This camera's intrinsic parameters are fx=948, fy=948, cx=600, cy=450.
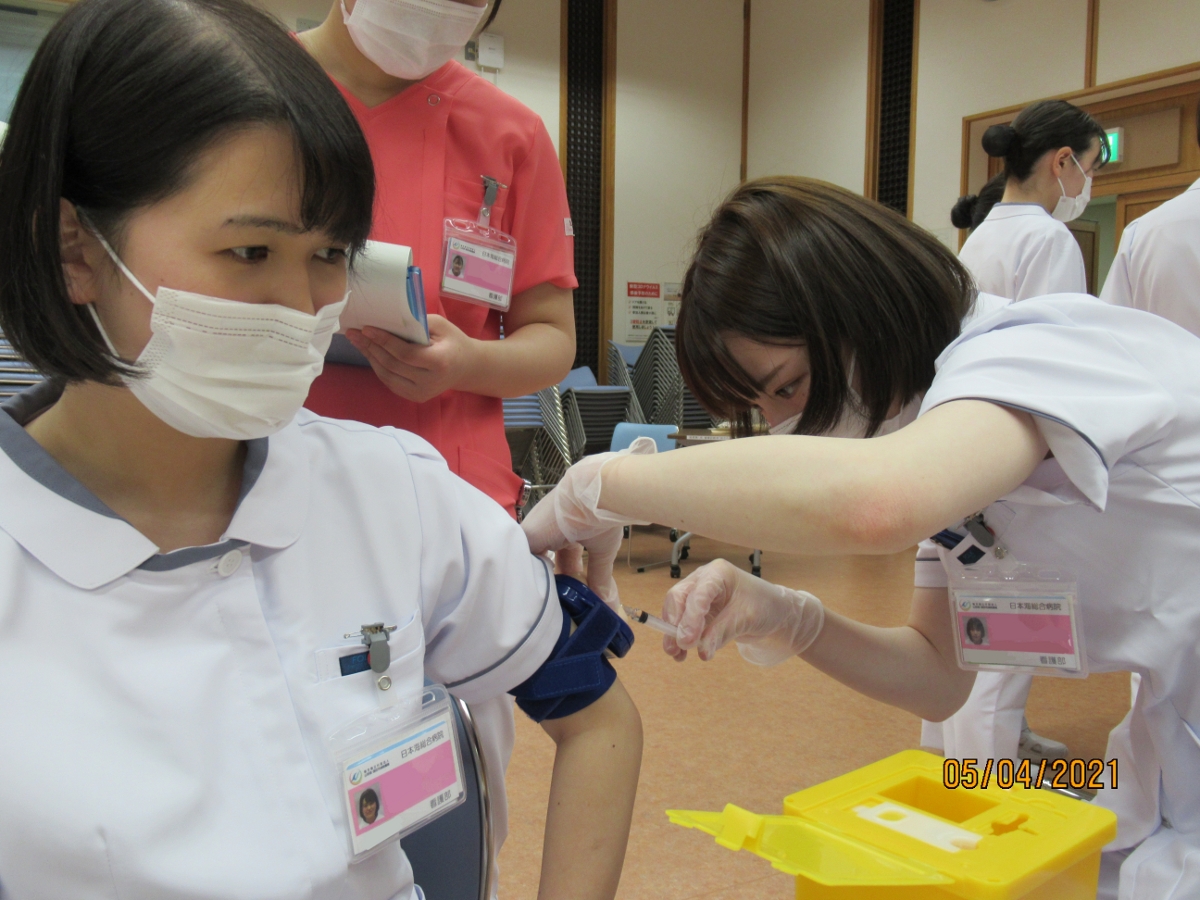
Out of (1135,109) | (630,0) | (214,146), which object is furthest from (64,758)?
(630,0)

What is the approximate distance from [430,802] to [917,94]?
23.8 feet

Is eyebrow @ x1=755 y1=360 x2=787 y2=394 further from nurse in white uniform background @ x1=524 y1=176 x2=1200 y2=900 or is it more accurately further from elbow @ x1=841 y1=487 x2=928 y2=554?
elbow @ x1=841 y1=487 x2=928 y2=554

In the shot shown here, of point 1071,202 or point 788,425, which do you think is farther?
point 1071,202

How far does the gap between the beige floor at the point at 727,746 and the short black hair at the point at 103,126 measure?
1.59m

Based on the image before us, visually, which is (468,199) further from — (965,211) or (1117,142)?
(1117,142)

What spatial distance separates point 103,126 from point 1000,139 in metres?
3.00

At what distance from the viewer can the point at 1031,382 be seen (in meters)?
0.97

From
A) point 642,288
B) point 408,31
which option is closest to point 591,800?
point 408,31

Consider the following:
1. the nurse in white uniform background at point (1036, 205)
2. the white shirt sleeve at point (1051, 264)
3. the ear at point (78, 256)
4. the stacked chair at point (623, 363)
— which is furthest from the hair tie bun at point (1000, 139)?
the stacked chair at point (623, 363)

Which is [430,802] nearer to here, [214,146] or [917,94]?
[214,146]

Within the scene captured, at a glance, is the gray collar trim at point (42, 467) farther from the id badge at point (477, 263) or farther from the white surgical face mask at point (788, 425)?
the white surgical face mask at point (788, 425)

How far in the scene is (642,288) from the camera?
8062 millimetres

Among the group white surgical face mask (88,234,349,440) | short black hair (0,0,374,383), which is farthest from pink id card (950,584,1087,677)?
short black hair (0,0,374,383)

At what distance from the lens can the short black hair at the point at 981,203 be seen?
365 cm
